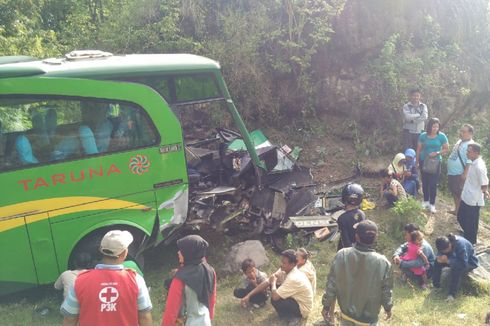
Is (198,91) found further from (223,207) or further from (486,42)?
(486,42)

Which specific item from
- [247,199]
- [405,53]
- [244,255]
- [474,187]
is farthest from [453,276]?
[405,53]

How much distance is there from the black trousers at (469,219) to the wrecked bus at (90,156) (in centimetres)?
363

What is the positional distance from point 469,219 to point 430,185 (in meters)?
1.29

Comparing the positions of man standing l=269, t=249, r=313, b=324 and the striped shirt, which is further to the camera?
man standing l=269, t=249, r=313, b=324

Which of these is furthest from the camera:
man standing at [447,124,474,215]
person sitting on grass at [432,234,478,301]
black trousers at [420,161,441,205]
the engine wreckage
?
black trousers at [420,161,441,205]

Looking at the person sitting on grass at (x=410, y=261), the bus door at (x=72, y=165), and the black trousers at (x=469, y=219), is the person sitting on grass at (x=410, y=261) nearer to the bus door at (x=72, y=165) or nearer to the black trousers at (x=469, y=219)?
the black trousers at (x=469, y=219)

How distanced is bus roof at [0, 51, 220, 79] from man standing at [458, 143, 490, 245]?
4103 millimetres

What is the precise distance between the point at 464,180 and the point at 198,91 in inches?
173

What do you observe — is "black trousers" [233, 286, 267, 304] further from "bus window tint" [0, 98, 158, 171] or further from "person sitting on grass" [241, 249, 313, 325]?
"bus window tint" [0, 98, 158, 171]

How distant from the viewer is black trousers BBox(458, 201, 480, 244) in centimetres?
698

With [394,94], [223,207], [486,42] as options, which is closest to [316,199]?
[223,207]

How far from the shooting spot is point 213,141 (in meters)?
8.02

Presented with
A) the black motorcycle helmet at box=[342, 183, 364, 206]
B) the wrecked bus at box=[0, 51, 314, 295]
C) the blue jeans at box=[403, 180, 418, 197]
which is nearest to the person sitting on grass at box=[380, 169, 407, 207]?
the blue jeans at box=[403, 180, 418, 197]

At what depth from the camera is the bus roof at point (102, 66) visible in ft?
16.6
